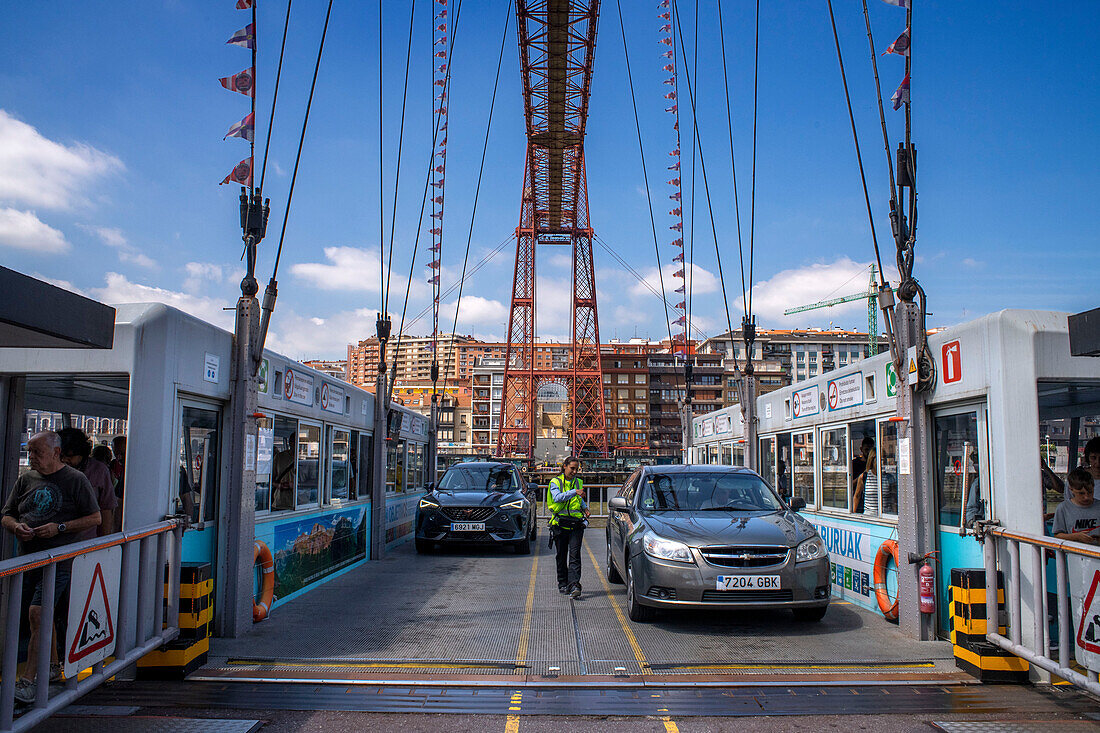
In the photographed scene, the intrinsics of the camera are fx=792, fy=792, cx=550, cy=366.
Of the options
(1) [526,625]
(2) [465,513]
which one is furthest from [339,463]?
(1) [526,625]

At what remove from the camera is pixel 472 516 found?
12.9m

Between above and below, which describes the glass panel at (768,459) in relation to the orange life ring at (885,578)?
above

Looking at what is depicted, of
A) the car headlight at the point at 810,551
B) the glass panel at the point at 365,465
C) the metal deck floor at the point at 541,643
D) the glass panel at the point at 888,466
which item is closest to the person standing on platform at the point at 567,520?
the metal deck floor at the point at 541,643

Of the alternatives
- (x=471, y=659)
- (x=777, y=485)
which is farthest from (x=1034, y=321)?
(x=777, y=485)

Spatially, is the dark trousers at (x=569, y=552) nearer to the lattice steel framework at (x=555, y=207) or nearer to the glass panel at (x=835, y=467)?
the glass panel at (x=835, y=467)

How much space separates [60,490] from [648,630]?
485 centimetres

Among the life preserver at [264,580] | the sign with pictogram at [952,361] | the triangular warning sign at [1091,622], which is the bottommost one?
the life preserver at [264,580]

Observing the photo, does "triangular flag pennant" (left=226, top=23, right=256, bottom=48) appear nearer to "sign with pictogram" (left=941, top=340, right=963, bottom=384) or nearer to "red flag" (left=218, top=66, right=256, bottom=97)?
"red flag" (left=218, top=66, right=256, bottom=97)

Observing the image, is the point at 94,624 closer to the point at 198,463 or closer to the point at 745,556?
the point at 198,463

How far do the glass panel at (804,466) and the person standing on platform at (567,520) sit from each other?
3123 millimetres

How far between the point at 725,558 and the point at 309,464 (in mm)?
5152

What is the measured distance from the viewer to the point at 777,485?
1158 cm

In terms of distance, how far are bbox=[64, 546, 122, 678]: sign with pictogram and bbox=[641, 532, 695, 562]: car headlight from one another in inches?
167

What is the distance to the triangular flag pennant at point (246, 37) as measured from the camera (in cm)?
786
